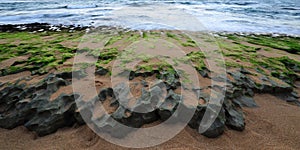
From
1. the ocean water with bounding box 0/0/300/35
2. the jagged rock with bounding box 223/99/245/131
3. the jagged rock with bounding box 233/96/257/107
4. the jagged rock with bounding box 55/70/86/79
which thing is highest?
the jagged rock with bounding box 55/70/86/79

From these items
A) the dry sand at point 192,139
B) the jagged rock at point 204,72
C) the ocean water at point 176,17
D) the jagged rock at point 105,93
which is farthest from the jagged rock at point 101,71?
the ocean water at point 176,17

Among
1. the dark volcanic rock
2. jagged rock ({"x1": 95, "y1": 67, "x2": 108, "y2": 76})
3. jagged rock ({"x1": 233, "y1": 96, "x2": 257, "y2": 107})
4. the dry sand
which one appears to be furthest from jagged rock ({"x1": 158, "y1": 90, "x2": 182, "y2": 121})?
jagged rock ({"x1": 95, "y1": 67, "x2": 108, "y2": 76})

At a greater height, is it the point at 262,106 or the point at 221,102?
the point at 221,102

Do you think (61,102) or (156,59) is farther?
(156,59)

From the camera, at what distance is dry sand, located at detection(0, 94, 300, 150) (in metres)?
2.00

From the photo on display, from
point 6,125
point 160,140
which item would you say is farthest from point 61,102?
point 160,140

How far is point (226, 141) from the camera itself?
2045 mm

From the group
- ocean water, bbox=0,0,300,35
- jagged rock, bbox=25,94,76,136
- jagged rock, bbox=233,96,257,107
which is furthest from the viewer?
ocean water, bbox=0,0,300,35

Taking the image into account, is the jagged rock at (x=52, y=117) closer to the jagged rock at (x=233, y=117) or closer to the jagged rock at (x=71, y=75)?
the jagged rock at (x=71, y=75)

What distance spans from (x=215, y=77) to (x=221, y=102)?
0.77m

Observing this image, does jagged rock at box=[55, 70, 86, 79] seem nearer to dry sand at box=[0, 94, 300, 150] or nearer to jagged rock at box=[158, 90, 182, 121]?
dry sand at box=[0, 94, 300, 150]

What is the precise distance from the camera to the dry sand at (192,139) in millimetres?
1998

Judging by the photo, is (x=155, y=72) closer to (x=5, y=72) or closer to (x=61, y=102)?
(x=61, y=102)

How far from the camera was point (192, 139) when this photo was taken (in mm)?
2051
